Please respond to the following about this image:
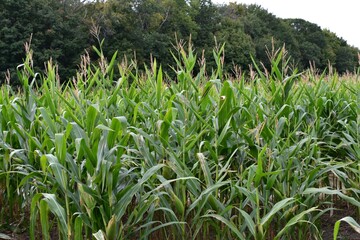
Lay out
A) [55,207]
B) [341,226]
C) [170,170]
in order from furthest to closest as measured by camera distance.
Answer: [341,226]
[170,170]
[55,207]

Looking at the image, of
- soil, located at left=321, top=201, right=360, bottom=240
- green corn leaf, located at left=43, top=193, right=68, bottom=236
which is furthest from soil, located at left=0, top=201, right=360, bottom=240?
green corn leaf, located at left=43, top=193, right=68, bottom=236

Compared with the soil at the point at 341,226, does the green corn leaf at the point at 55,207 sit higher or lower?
higher

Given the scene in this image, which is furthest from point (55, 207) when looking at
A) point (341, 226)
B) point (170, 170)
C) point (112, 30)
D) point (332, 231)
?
point (112, 30)

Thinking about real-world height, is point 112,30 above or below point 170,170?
below

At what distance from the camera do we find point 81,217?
2846mm

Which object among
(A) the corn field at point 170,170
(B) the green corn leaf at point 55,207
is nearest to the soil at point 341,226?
(A) the corn field at point 170,170

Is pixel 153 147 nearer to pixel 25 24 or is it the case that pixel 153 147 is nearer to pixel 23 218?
pixel 23 218

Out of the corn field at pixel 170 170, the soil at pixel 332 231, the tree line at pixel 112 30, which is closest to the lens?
the corn field at pixel 170 170

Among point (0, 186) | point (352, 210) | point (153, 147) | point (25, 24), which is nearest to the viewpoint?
point (153, 147)

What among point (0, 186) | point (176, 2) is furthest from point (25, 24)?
point (0, 186)

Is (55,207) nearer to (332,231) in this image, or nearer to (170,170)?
(170,170)

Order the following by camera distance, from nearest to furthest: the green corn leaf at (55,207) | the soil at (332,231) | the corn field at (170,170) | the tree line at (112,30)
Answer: the green corn leaf at (55,207) < the corn field at (170,170) < the soil at (332,231) < the tree line at (112,30)

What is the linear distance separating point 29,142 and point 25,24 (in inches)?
1072

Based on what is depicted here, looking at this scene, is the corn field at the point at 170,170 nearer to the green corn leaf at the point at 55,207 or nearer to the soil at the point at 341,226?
the green corn leaf at the point at 55,207
